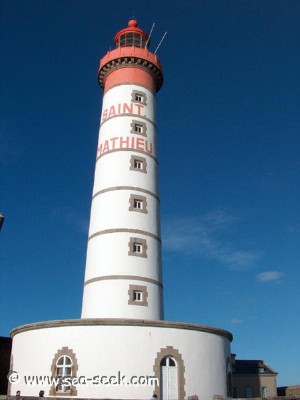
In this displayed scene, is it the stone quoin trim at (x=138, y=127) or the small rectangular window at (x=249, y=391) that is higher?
the stone quoin trim at (x=138, y=127)

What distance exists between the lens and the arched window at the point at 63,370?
19.2 meters

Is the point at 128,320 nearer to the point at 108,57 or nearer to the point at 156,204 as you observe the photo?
the point at 156,204

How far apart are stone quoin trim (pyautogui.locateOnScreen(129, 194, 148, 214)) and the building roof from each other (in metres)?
26.7

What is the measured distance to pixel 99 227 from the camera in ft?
84.0

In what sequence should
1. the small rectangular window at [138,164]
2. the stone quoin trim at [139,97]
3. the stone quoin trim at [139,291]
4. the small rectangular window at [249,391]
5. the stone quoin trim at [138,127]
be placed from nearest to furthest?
the stone quoin trim at [139,291]
the small rectangular window at [138,164]
the stone quoin trim at [138,127]
the stone quoin trim at [139,97]
the small rectangular window at [249,391]

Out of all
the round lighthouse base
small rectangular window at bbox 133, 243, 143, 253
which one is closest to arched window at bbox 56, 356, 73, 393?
the round lighthouse base

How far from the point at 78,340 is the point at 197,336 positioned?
572cm

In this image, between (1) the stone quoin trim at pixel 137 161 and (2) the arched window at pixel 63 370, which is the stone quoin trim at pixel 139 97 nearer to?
(1) the stone quoin trim at pixel 137 161

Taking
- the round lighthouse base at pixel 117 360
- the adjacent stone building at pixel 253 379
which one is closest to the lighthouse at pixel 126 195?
the round lighthouse base at pixel 117 360

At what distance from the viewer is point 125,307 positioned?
2311 centimetres

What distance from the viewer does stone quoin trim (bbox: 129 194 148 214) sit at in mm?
25781

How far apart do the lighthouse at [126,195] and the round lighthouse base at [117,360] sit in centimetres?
312

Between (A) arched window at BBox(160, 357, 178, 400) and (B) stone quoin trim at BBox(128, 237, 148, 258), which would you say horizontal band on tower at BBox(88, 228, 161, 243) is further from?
(A) arched window at BBox(160, 357, 178, 400)

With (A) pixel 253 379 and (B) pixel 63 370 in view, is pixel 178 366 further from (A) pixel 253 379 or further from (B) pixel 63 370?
(A) pixel 253 379
